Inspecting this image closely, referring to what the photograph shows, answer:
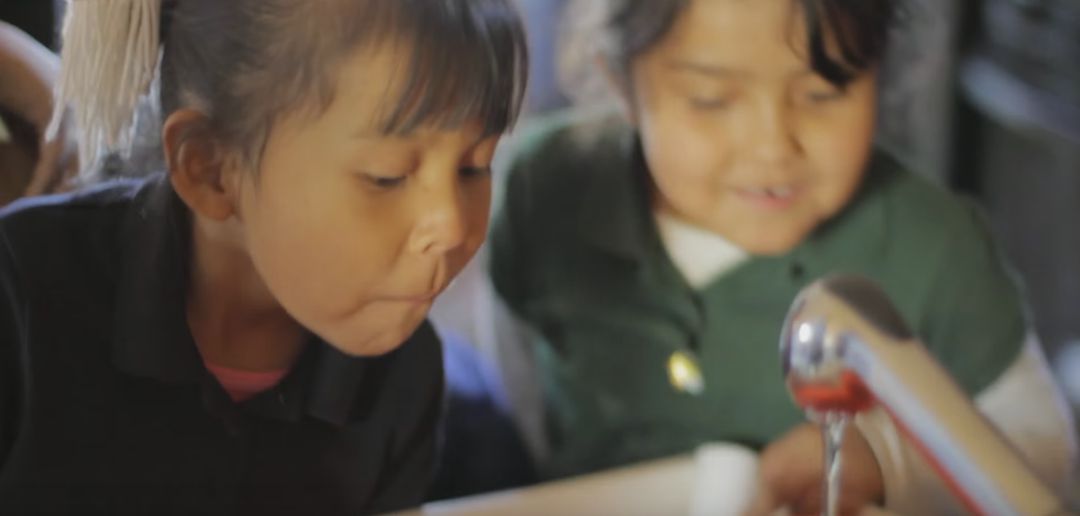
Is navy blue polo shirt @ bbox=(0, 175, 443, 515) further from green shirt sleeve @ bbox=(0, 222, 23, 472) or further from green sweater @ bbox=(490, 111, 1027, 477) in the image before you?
green sweater @ bbox=(490, 111, 1027, 477)

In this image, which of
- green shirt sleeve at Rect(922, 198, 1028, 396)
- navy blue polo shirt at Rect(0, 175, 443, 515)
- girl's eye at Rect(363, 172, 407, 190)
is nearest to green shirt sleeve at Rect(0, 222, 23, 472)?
navy blue polo shirt at Rect(0, 175, 443, 515)

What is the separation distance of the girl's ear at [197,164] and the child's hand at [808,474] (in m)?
0.27

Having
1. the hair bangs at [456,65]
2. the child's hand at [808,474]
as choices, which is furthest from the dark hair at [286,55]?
the child's hand at [808,474]

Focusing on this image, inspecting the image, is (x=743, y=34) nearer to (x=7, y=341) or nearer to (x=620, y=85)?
(x=620, y=85)

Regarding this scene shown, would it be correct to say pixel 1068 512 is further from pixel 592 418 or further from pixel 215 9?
pixel 215 9

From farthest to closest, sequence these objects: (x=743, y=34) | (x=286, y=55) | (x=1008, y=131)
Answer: (x=1008, y=131), (x=743, y=34), (x=286, y=55)

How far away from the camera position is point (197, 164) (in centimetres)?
47

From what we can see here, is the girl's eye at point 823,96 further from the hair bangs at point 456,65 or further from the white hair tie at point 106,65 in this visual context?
the white hair tie at point 106,65

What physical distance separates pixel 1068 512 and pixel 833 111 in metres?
0.21

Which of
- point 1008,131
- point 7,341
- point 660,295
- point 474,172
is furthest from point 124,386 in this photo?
point 1008,131

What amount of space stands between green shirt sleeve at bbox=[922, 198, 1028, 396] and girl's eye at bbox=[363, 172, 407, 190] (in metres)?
0.28

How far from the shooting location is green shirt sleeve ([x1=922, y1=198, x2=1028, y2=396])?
630mm

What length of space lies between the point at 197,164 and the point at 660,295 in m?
0.24

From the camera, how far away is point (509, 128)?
51cm
